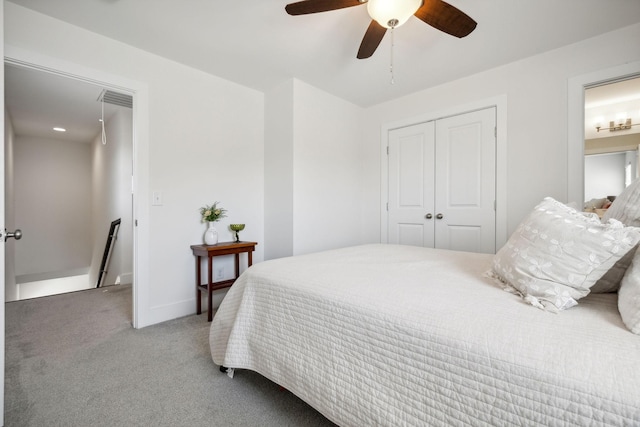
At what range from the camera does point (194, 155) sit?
269 cm

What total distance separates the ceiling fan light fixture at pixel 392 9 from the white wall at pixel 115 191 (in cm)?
347

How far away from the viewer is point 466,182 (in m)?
2.89

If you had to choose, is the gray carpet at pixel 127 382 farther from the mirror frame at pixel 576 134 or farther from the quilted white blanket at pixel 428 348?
the mirror frame at pixel 576 134

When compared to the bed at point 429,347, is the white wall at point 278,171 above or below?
above

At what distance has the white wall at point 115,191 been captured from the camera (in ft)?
12.4

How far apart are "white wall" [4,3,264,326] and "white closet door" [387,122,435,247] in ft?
5.58

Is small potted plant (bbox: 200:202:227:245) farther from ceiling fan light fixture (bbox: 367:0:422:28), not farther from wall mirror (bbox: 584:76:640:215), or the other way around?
wall mirror (bbox: 584:76:640:215)

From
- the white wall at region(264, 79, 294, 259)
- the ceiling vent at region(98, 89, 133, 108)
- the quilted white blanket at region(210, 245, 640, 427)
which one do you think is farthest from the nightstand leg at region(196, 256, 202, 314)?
the ceiling vent at region(98, 89, 133, 108)

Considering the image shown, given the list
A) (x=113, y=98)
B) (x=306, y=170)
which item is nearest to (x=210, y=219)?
(x=306, y=170)

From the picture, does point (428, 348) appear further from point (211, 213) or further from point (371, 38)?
point (211, 213)

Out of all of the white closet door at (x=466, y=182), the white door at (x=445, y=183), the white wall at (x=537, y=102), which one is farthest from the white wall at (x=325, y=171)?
the white wall at (x=537, y=102)

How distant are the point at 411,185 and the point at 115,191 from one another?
4.30 m

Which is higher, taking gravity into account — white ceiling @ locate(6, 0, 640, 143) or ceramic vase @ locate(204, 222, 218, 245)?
white ceiling @ locate(6, 0, 640, 143)

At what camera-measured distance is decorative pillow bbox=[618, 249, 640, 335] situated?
0.74m
